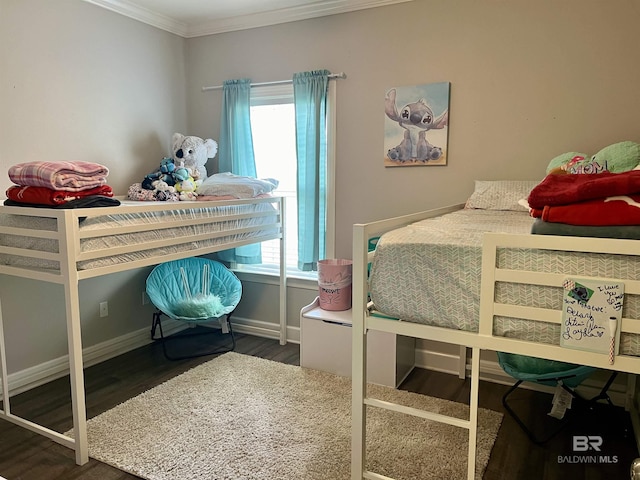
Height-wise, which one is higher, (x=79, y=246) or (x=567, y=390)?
(x=79, y=246)

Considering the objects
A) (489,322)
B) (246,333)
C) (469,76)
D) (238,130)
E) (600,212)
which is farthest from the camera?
(246,333)

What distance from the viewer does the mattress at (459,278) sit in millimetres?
1241

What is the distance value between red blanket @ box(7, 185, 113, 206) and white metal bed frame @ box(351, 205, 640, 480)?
137 centimetres

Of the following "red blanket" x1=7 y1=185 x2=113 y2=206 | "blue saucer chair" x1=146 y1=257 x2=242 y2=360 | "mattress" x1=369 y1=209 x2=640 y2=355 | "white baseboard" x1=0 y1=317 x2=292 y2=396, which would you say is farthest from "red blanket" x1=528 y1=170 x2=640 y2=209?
"white baseboard" x1=0 y1=317 x2=292 y2=396

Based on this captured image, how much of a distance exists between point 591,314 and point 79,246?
1923 mm

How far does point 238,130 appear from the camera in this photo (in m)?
3.61

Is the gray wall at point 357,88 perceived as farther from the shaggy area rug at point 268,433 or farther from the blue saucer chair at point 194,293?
the shaggy area rug at point 268,433

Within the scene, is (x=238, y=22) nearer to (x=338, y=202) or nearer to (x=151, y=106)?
(x=151, y=106)

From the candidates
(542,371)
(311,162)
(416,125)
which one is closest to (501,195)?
(416,125)

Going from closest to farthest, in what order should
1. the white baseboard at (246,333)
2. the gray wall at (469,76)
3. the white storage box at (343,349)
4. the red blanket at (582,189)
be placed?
the red blanket at (582,189)
the gray wall at (469,76)
the white baseboard at (246,333)
the white storage box at (343,349)

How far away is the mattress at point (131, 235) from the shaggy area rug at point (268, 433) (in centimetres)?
83

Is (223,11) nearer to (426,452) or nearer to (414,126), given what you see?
(414,126)

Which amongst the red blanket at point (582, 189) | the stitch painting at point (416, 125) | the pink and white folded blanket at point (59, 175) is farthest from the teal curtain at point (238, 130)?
the red blanket at point (582, 189)

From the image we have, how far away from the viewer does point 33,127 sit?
8.95ft
